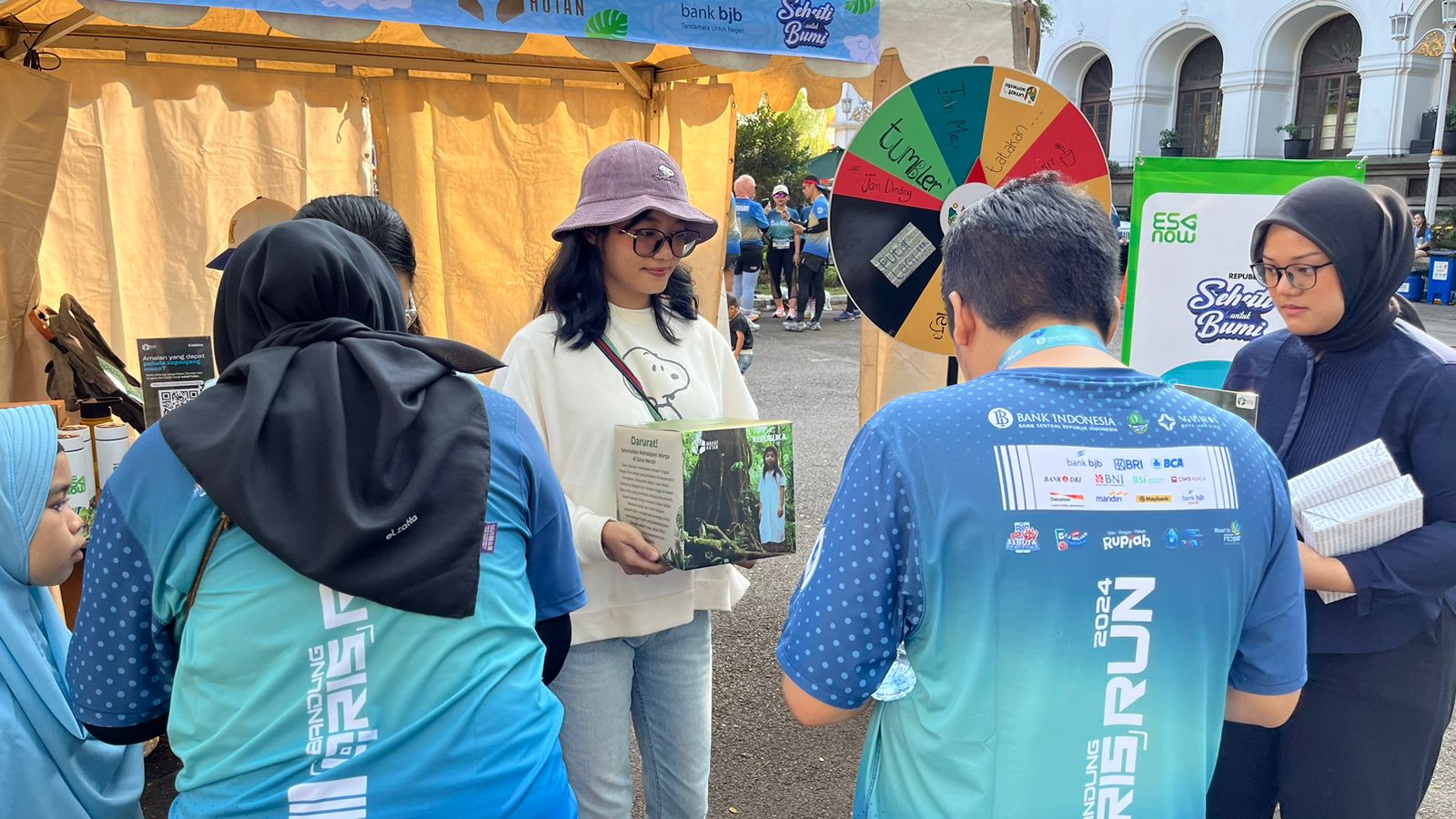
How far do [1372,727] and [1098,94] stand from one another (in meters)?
35.2

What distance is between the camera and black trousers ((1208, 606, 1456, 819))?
2.00 metres

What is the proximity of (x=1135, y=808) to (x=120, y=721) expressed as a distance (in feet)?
4.46

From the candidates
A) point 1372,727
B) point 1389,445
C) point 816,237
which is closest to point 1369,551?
point 1389,445

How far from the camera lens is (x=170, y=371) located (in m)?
3.00

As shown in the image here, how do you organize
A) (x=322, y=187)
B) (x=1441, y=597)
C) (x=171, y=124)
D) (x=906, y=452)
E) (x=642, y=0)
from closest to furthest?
(x=906, y=452) < (x=1441, y=597) < (x=642, y=0) < (x=171, y=124) < (x=322, y=187)

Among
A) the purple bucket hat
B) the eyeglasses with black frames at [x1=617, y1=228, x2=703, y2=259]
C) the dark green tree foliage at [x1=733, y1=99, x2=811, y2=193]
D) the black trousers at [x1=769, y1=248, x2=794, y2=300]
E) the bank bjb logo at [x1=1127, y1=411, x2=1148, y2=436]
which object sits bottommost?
the black trousers at [x1=769, y1=248, x2=794, y2=300]

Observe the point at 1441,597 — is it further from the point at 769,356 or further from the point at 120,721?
the point at 769,356

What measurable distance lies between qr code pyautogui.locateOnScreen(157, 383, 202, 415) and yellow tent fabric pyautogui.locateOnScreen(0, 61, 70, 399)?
79 centimetres

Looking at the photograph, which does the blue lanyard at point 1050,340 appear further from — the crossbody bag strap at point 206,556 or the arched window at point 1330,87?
the arched window at point 1330,87

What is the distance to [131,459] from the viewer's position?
128 centimetres

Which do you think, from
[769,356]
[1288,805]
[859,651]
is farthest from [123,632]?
[769,356]

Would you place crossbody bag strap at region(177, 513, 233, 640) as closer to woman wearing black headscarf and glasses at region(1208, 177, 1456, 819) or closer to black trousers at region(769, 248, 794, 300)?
woman wearing black headscarf and glasses at region(1208, 177, 1456, 819)

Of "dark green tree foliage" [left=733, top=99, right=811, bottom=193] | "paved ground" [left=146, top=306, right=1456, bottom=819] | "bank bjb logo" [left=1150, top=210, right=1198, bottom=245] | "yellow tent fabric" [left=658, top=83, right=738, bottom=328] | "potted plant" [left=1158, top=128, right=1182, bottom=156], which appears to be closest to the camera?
"paved ground" [left=146, top=306, right=1456, bottom=819]

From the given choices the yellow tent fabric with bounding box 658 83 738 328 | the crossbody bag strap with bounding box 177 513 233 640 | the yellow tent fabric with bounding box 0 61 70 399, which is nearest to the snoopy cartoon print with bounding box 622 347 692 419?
the crossbody bag strap with bounding box 177 513 233 640
